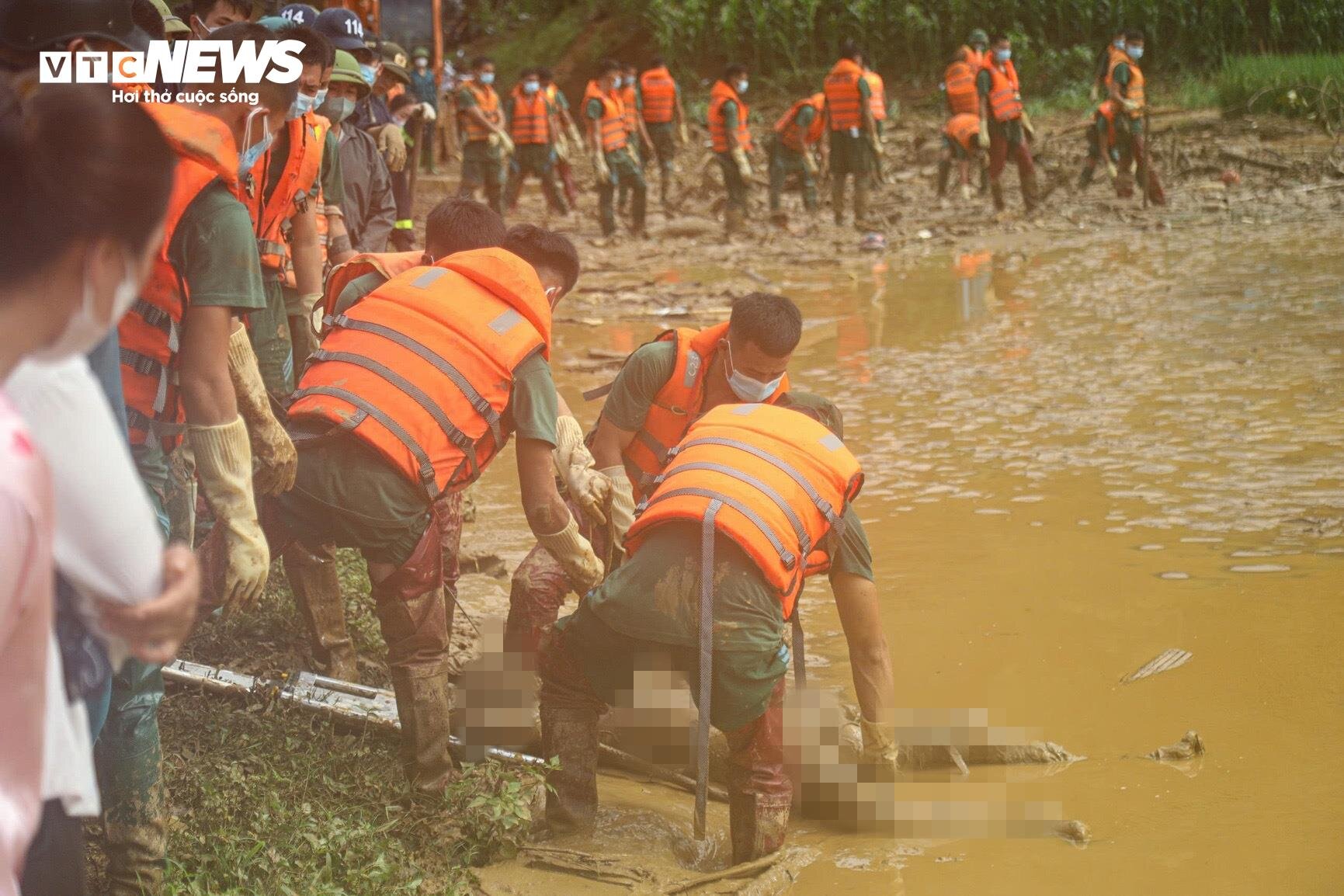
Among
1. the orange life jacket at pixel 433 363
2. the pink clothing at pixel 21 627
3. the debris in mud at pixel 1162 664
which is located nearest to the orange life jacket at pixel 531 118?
the debris in mud at pixel 1162 664

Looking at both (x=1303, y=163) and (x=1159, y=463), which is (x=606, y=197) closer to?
(x=1303, y=163)

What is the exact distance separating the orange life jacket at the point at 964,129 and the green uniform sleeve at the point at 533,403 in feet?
45.9

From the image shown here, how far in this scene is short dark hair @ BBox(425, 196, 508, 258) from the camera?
4.11 meters

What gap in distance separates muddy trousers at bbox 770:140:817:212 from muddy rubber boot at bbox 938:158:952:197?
1.92 m

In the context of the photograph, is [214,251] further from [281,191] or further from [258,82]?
[281,191]

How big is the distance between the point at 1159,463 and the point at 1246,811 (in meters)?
3.23

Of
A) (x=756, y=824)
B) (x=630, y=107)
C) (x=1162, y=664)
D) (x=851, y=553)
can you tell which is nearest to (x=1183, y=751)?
(x=1162, y=664)

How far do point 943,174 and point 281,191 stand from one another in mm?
14343

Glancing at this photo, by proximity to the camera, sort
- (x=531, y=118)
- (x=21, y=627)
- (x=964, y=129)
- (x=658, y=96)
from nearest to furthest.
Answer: (x=21, y=627) → (x=531, y=118) → (x=964, y=129) → (x=658, y=96)

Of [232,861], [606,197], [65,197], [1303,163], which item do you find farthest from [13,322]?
[1303,163]

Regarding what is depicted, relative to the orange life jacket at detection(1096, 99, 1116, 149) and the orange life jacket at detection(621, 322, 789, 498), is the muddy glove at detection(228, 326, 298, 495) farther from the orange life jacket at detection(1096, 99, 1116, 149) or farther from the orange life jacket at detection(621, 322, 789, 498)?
the orange life jacket at detection(1096, 99, 1116, 149)

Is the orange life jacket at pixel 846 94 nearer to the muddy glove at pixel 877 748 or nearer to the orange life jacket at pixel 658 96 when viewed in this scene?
the orange life jacket at pixel 658 96

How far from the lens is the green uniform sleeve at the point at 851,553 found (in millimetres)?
3621

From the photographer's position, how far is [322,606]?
4273mm
